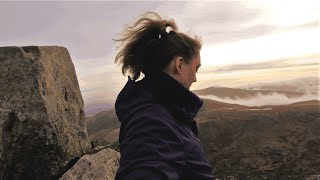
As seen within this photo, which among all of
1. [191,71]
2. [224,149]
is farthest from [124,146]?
[224,149]

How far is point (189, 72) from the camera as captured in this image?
325 cm

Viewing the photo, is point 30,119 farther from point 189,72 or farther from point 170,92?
point 170,92

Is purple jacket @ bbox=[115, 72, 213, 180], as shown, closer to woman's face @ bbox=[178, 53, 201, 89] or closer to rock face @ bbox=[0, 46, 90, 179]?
woman's face @ bbox=[178, 53, 201, 89]

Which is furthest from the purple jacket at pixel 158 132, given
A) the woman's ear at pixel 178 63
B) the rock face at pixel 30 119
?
the rock face at pixel 30 119

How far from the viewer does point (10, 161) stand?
8.75m

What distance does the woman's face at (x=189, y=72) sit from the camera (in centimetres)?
320

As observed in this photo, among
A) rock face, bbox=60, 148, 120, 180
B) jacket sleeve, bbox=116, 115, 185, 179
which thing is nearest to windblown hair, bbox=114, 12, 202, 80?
jacket sleeve, bbox=116, 115, 185, 179

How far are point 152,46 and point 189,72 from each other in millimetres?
362

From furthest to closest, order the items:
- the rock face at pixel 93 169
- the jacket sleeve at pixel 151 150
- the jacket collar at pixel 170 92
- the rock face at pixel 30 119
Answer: the rock face at pixel 30 119 → the rock face at pixel 93 169 → the jacket collar at pixel 170 92 → the jacket sleeve at pixel 151 150

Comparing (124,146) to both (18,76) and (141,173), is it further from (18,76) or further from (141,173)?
(18,76)

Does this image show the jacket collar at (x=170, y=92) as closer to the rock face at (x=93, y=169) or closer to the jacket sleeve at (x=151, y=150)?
the jacket sleeve at (x=151, y=150)

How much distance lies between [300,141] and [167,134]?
96834 mm

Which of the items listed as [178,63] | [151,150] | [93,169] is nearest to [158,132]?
[151,150]

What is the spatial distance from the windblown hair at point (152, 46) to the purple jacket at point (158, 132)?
19 cm
